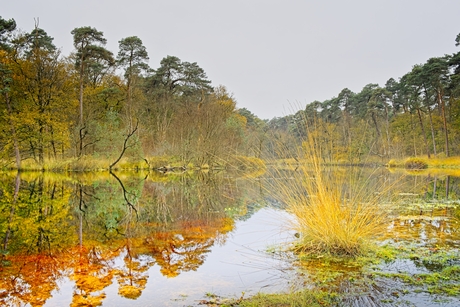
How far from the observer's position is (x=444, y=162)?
27.1m

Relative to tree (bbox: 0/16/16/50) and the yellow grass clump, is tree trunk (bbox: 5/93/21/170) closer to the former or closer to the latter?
tree (bbox: 0/16/16/50)

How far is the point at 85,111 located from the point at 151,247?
75.4 feet

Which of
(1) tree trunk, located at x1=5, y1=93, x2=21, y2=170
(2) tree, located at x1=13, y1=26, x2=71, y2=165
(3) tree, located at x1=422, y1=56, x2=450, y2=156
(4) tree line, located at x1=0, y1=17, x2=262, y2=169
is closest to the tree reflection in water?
(4) tree line, located at x1=0, y1=17, x2=262, y2=169

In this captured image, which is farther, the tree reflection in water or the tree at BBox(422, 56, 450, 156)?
the tree at BBox(422, 56, 450, 156)

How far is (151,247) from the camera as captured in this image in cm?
514

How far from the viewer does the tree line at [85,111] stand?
1984 centimetres

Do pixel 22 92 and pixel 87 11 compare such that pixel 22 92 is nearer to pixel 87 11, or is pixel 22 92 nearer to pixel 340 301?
pixel 87 11

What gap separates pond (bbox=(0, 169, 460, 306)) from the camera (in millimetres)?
3355

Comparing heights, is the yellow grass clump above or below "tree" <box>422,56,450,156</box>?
below

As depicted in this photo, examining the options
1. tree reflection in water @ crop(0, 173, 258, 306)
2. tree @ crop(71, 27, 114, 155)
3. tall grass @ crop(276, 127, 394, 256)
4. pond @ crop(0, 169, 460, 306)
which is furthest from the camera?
tree @ crop(71, 27, 114, 155)

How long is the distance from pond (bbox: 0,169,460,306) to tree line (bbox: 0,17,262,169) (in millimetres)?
8690

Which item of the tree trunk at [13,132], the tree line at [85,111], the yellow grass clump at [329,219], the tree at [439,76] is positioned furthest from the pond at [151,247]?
the tree at [439,76]

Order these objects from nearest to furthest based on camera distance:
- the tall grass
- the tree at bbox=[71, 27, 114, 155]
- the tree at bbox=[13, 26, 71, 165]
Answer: the tall grass
the tree at bbox=[13, 26, 71, 165]
the tree at bbox=[71, 27, 114, 155]

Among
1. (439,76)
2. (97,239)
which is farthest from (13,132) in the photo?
(439,76)
